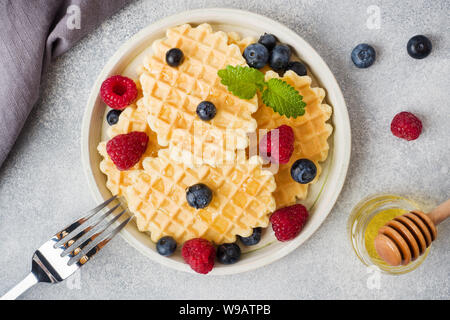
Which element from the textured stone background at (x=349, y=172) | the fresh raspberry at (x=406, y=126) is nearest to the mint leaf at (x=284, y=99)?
the textured stone background at (x=349, y=172)

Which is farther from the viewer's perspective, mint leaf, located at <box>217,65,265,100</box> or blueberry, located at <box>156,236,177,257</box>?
blueberry, located at <box>156,236,177,257</box>

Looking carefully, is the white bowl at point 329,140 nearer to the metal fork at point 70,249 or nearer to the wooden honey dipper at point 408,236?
the metal fork at point 70,249

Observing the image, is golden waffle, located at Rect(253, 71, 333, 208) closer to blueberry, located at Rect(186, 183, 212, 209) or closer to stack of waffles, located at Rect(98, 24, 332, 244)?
stack of waffles, located at Rect(98, 24, 332, 244)

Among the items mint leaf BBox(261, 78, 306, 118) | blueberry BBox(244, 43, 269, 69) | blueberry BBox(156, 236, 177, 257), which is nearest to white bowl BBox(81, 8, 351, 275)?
blueberry BBox(156, 236, 177, 257)

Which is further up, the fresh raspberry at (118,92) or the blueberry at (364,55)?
the blueberry at (364,55)

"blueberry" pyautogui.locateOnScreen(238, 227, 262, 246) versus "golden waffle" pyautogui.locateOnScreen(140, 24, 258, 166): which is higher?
"golden waffle" pyautogui.locateOnScreen(140, 24, 258, 166)

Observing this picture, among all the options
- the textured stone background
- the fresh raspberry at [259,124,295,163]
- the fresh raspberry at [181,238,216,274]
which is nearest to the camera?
the fresh raspberry at [259,124,295,163]

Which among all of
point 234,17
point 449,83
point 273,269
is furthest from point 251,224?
point 449,83
